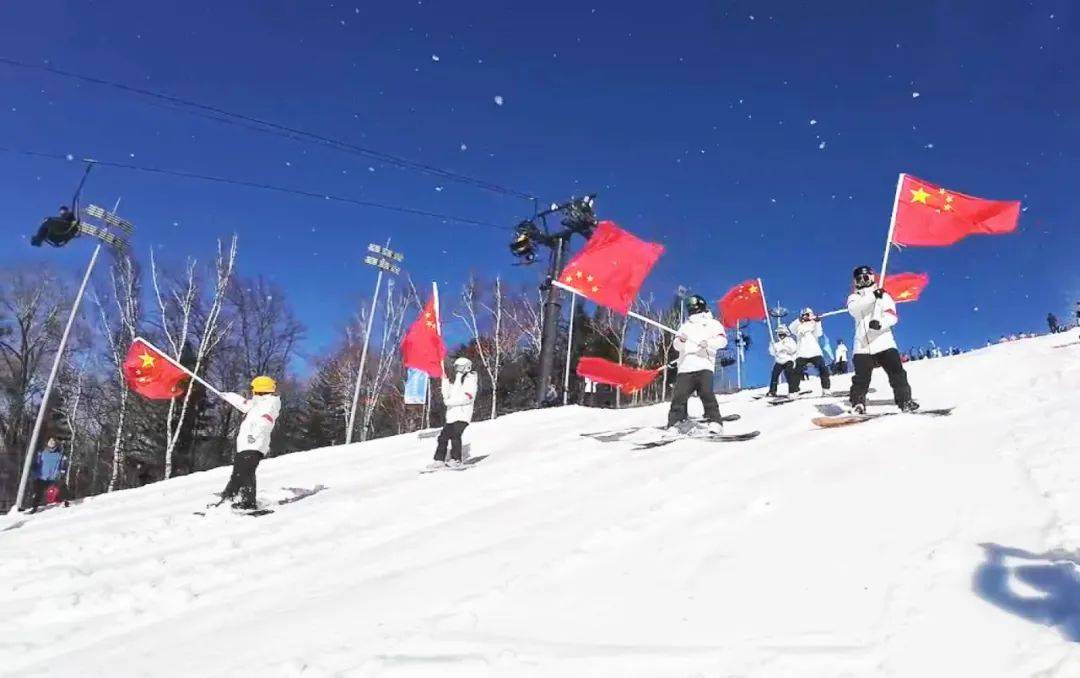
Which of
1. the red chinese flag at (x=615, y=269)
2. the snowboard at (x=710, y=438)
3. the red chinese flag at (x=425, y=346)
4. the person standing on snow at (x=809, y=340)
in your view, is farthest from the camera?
the person standing on snow at (x=809, y=340)

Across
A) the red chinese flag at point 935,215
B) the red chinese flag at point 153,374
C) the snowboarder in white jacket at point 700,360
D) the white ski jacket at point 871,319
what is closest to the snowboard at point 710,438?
the snowboarder in white jacket at point 700,360

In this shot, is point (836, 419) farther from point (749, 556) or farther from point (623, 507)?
point (749, 556)

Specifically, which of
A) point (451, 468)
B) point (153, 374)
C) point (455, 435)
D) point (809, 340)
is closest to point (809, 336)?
point (809, 340)

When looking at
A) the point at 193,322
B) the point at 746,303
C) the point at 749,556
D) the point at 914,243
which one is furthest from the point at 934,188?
the point at 193,322

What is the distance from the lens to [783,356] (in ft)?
44.2

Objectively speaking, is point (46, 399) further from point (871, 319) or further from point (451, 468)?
point (871, 319)

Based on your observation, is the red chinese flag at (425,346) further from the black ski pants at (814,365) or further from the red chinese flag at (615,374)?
the black ski pants at (814,365)

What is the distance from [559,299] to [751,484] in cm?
2080

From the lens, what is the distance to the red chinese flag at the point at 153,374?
1102cm

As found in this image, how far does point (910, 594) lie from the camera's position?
2.93 m

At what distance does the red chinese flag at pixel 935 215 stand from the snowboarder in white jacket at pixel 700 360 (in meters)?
2.65

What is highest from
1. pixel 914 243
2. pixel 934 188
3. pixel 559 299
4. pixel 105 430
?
pixel 559 299

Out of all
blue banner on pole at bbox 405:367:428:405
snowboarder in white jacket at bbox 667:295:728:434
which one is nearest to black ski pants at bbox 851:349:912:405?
snowboarder in white jacket at bbox 667:295:728:434

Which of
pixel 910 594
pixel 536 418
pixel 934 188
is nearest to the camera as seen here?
pixel 910 594
